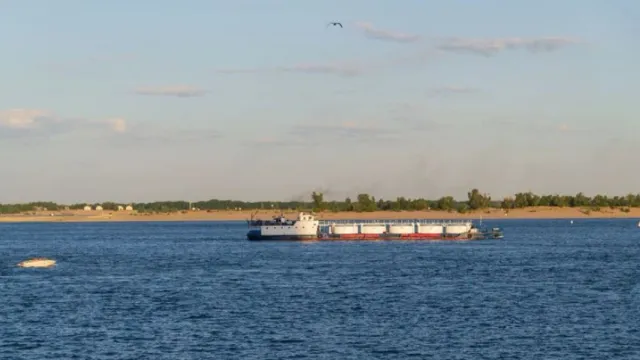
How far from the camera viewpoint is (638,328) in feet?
266

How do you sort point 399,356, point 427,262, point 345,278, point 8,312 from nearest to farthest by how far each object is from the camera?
point 399,356
point 8,312
point 345,278
point 427,262

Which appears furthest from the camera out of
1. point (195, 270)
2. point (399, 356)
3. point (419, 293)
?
point (195, 270)

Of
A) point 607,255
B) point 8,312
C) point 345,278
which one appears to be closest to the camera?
point 8,312

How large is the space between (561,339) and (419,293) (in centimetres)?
3365

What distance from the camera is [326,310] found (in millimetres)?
94188

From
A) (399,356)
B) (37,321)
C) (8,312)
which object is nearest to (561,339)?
(399,356)

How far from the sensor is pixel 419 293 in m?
109

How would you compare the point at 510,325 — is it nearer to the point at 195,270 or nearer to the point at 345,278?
the point at 345,278

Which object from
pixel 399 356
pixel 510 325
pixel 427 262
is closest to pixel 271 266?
pixel 427 262

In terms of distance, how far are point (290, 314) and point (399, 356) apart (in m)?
23.3

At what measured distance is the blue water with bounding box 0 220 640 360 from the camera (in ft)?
240

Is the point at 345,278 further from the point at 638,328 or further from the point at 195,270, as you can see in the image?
the point at 638,328

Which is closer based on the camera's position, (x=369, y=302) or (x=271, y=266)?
(x=369, y=302)

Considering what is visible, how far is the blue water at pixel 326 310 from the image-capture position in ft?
240
